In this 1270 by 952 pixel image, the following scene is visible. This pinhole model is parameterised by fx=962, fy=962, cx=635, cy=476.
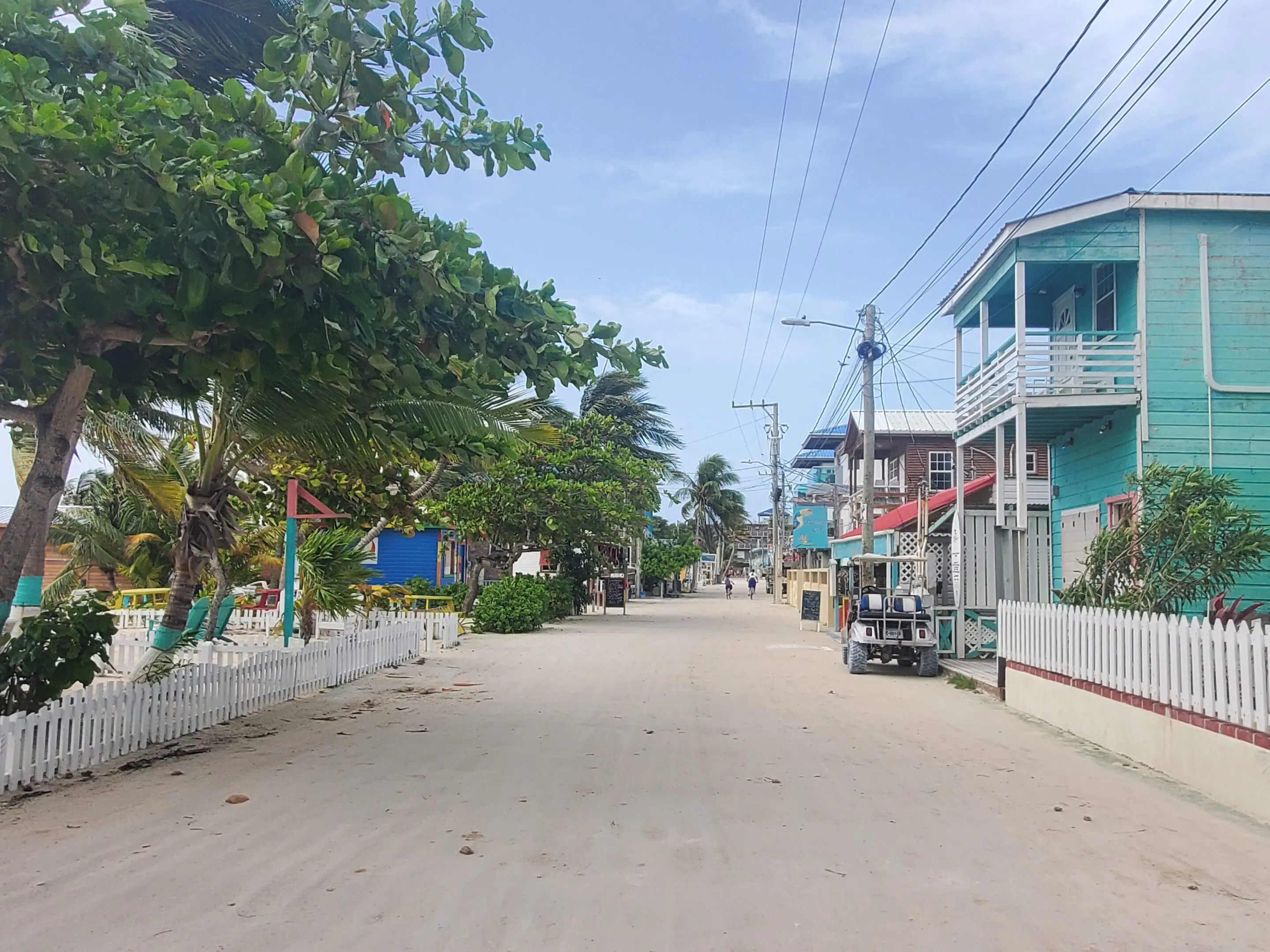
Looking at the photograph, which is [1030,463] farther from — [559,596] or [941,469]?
[559,596]

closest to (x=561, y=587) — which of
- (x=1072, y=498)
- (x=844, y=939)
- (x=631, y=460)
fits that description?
(x=631, y=460)

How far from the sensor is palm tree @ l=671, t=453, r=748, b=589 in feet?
259

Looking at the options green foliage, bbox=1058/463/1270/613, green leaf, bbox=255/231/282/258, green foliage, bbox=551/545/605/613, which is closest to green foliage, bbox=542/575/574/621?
green foliage, bbox=551/545/605/613

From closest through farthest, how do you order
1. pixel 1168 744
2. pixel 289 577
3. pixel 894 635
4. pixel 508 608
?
pixel 1168 744 → pixel 289 577 → pixel 894 635 → pixel 508 608

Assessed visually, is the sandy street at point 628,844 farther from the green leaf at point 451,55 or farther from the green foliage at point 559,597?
the green foliage at point 559,597

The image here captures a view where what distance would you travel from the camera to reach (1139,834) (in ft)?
20.4

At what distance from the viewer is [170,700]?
29.5ft

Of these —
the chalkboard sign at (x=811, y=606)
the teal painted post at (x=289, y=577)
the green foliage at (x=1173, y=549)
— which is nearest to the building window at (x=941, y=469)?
the chalkboard sign at (x=811, y=606)

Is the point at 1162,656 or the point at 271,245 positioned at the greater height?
the point at 271,245

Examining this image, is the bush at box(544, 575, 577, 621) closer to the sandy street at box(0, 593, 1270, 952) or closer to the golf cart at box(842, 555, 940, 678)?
the golf cart at box(842, 555, 940, 678)

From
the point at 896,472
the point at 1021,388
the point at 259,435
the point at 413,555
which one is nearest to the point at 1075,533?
the point at 1021,388

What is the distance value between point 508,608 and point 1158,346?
16015 mm

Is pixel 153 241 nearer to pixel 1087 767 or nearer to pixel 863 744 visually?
pixel 863 744

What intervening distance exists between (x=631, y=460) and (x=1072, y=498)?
615 inches
